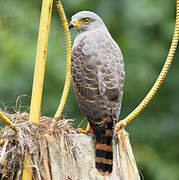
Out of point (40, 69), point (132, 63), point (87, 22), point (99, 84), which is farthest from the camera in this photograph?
point (132, 63)

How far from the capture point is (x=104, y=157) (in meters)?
3.55

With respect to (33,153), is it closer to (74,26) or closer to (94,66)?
(94,66)

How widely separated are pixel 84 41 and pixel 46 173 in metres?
1.39

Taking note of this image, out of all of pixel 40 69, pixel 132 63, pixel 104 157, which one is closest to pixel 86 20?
pixel 40 69

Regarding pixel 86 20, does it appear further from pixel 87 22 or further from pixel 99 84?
pixel 99 84

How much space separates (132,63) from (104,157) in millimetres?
3604

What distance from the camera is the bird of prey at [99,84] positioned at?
371 cm

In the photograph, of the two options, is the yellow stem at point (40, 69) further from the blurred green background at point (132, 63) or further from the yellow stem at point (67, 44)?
the blurred green background at point (132, 63)

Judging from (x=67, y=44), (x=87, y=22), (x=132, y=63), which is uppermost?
(x=132, y=63)

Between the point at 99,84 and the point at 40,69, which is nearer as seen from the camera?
the point at 40,69

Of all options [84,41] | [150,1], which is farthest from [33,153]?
[150,1]

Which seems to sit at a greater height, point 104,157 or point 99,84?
A: point 99,84

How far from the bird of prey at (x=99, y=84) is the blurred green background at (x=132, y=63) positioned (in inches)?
81.9

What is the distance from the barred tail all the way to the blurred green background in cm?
271
